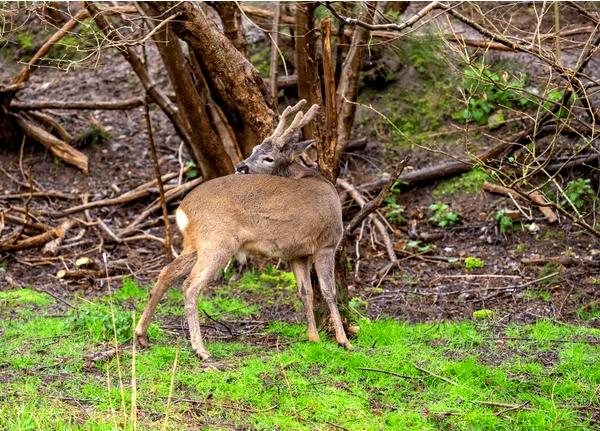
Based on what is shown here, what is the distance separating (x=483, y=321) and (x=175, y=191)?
16.1 ft

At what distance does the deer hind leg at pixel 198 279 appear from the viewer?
21.5 feet

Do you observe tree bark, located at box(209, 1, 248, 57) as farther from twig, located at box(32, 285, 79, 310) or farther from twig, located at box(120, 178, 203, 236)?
twig, located at box(32, 285, 79, 310)

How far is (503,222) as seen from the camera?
10.1 metres

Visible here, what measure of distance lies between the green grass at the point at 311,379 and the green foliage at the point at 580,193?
112 inches

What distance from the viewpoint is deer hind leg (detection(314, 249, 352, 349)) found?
6.89m

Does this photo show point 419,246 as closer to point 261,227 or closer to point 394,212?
point 394,212

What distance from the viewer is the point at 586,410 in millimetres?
5582

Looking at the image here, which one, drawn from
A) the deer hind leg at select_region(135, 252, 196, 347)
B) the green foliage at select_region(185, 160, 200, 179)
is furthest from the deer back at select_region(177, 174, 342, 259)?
the green foliage at select_region(185, 160, 200, 179)

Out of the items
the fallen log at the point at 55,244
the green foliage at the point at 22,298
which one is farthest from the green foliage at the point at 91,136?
the green foliage at the point at 22,298

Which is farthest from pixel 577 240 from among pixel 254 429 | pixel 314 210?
pixel 254 429

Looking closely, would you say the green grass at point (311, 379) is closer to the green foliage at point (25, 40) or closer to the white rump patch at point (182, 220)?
the white rump patch at point (182, 220)

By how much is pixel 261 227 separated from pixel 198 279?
0.68 metres

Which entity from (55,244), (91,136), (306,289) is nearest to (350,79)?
(306,289)

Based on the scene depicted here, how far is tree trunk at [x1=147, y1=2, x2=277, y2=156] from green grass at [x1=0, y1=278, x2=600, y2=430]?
1.90 m
